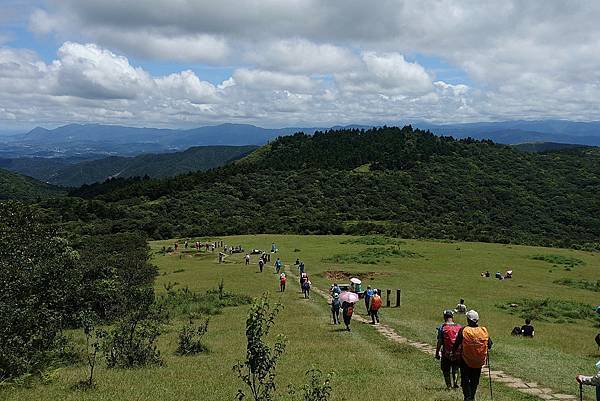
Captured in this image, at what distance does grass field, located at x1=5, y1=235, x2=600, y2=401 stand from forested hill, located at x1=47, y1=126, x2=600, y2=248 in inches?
1261

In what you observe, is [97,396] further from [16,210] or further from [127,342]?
[16,210]

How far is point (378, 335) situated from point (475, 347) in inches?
430

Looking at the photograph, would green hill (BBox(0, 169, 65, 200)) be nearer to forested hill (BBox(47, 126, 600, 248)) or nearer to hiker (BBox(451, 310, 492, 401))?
forested hill (BBox(47, 126, 600, 248))

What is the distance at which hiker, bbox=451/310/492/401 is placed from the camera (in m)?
10.8

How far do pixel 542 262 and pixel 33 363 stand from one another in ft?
183

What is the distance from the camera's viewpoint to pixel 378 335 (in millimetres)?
21391

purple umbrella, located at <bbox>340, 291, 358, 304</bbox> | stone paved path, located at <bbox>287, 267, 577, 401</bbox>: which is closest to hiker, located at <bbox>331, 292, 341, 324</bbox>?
purple umbrella, located at <bbox>340, 291, 358, 304</bbox>

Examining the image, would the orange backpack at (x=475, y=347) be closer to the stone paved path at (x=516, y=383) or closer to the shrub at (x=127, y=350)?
the stone paved path at (x=516, y=383)

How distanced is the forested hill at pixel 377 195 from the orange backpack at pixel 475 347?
2831 inches

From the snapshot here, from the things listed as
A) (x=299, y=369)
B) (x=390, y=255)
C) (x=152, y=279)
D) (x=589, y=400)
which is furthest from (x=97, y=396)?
(x=390, y=255)

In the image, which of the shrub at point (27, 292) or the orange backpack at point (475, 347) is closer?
the orange backpack at point (475, 347)

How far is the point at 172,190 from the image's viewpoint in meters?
118

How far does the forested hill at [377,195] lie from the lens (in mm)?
92750

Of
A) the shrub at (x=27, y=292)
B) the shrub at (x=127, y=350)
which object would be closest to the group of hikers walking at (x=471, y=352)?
the shrub at (x=127, y=350)
